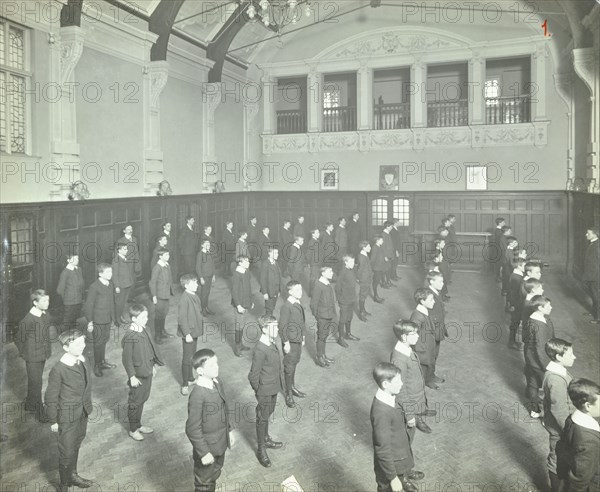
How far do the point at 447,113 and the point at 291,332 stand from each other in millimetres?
12547

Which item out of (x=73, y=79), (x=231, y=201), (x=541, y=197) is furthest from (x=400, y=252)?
(x=73, y=79)

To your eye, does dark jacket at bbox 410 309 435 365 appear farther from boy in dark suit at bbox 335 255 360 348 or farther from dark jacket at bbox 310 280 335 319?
boy in dark suit at bbox 335 255 360 348

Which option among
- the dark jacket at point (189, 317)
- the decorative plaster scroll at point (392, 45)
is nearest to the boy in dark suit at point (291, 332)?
the dark jacket at point (189, 317)

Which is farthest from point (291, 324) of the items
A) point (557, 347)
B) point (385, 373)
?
point (557, 347)

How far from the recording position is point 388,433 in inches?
167

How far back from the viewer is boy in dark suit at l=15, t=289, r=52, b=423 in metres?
6.12

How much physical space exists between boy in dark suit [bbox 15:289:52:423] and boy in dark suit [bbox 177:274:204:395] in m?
1.77

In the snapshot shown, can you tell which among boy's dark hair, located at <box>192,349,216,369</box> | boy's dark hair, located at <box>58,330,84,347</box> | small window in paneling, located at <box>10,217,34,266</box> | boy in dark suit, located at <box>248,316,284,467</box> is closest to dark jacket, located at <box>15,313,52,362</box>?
boy's dark hair, located at <box>58,330,84,347</box>

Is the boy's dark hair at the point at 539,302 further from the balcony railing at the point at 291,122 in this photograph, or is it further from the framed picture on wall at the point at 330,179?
the balcony railing at the point at 291,122

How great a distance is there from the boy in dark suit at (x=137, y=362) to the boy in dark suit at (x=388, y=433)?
2.97 metres

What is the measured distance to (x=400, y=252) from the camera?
16.6m

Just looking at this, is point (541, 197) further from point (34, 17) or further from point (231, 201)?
point (34, 17)

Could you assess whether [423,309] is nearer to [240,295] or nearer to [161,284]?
[240,295]

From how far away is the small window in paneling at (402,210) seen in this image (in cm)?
1703
